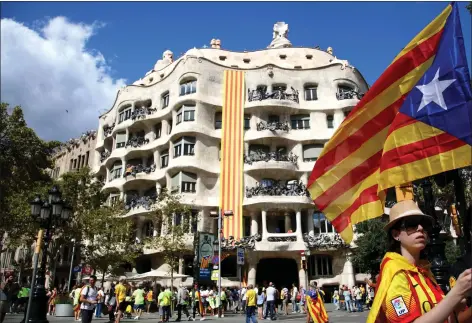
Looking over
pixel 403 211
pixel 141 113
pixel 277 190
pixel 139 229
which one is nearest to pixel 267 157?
pixel 277 190

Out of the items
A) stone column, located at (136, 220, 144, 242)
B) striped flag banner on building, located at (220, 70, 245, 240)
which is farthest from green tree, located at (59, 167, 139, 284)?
striped flag banner on building, located at (220, 70, 245, 240)

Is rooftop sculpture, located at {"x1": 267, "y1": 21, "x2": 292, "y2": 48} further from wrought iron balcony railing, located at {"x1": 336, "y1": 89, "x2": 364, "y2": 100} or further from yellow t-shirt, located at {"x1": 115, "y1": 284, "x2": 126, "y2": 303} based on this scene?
yellow t-shirt, located at {"x1": 115, "y1": 284, "x2": 126, "y2": 303}

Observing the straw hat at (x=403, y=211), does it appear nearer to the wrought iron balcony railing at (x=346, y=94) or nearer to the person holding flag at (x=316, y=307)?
the person holding flag at (x=316, y=307)

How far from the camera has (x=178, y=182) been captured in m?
36.0

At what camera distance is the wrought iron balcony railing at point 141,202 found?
119 ft

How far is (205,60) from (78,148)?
23.1 meters

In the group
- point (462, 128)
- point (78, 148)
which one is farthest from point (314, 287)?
point (78, 148)

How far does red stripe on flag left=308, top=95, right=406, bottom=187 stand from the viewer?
5.50 metres

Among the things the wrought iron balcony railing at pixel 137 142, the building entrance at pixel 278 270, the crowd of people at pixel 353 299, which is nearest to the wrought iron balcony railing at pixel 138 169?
the wrought iron balcony railing at pixel 137 142

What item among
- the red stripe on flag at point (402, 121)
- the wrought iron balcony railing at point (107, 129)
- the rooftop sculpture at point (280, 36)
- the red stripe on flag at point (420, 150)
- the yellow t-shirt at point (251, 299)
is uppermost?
the rooftop sculpture at point (280, 36)

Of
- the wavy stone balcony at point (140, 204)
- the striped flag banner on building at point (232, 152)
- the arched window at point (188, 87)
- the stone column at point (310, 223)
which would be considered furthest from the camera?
the arched window at point (188, 87)

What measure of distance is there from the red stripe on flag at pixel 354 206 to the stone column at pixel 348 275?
29.7 m

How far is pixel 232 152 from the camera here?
37.4 meters

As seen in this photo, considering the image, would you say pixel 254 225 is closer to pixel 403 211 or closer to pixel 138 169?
pixel 138 169
